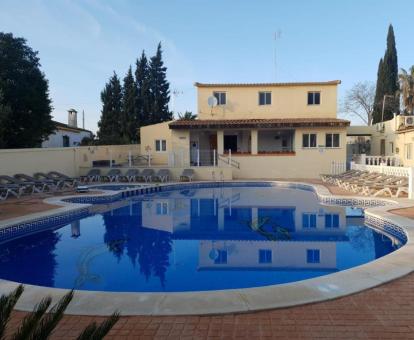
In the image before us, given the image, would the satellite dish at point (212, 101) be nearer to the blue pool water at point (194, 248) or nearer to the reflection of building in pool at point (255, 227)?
the reflection of building in pool at point (255, 227)

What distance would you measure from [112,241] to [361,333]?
7.85 meters

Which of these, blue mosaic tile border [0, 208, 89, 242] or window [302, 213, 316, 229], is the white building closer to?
blue mosaic tile border [0, 208, 89, 242]

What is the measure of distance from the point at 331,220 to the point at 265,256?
15.6 feet

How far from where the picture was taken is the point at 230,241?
1007 cm

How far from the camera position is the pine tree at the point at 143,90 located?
39.9 m

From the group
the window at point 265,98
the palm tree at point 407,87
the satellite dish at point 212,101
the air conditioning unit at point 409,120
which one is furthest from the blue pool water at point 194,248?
the palm tree at point 407,87

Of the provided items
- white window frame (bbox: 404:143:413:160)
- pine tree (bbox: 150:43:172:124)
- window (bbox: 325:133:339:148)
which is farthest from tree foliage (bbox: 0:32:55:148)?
white window frame (bbox: 404:143:413:160)

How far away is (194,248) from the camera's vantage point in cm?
947

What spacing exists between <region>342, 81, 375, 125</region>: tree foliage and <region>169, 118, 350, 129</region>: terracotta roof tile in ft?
100

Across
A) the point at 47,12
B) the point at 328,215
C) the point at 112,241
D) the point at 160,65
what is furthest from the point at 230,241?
the point at 160,65

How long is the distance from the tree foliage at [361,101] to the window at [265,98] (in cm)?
3036

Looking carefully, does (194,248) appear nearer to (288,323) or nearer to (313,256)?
(313,256)

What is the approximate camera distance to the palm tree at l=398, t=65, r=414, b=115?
32.7 m

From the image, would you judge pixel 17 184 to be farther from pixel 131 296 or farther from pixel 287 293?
pixel 287 293
